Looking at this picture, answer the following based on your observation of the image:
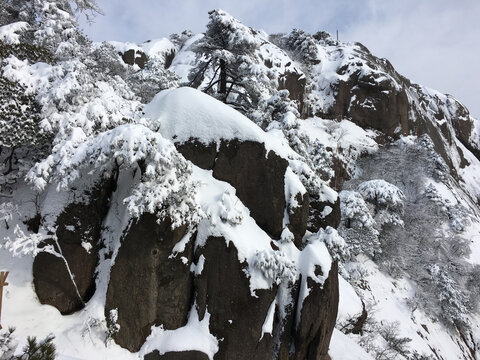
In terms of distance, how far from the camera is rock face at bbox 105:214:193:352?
695cm

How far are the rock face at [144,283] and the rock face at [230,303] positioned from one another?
2.87ft

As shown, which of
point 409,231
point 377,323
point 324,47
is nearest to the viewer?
point 377,323

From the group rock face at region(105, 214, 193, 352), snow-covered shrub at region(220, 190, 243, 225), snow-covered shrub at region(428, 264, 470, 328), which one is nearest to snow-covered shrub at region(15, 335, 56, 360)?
rock face at region(105, 214, 193, 352)

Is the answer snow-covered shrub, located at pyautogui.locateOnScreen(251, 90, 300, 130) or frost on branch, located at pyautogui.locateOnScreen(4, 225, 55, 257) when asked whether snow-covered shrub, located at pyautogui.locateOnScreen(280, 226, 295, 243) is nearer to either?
snow-covered shrub, located at pyautogui.locateOnScreen(251, 90, 300, 130)

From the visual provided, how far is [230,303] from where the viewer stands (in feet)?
24.5

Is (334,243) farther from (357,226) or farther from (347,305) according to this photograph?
(357,226)

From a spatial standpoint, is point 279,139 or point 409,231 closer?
point 279,139

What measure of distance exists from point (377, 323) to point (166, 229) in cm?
1676

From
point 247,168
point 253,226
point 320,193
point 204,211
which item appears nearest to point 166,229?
point 204,211

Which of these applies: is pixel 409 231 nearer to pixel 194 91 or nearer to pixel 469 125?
pixel 194 91

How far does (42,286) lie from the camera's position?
22.5 ft

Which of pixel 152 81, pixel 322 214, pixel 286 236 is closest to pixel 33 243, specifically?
pixel 286 236

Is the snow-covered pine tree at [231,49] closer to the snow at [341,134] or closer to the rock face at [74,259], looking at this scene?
the rock face at [74,259]

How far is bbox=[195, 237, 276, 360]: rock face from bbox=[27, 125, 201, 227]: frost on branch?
1.62 m
